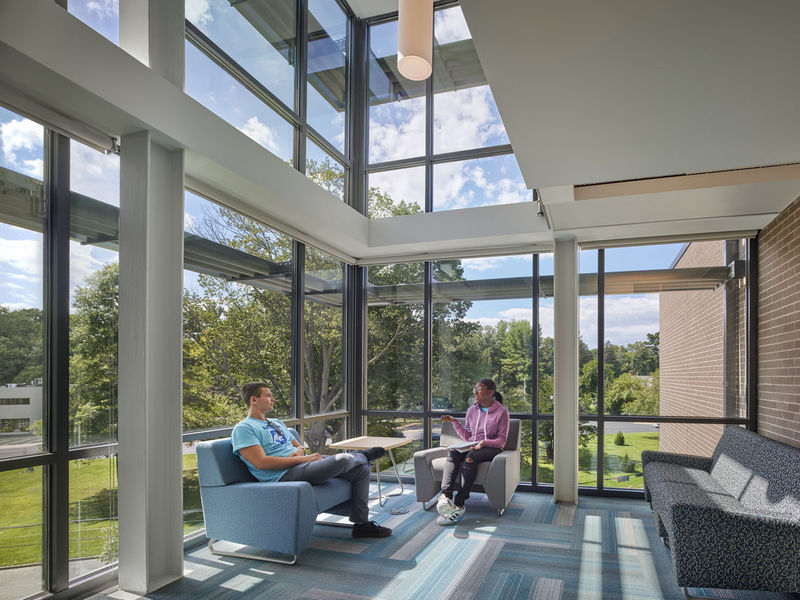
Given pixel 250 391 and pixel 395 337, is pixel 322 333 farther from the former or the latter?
pixel 250 391

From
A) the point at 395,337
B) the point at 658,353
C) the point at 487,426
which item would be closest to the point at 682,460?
the point at 658,353

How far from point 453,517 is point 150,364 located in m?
2.86

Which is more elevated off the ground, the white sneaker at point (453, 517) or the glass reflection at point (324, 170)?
the glass reflection at point (324, 170)

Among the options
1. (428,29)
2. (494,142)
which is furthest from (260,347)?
(494,142)

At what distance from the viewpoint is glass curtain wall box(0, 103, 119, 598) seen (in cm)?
312

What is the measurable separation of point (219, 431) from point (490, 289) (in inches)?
132

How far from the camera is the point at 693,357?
602 cm

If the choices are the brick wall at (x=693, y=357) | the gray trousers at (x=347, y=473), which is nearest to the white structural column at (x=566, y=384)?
the brick wall at (x=693, y=357)

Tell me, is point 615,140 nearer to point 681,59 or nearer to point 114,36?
point 681,59

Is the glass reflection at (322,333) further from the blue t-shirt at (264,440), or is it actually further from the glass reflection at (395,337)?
the blue t-shirt at (264,440)

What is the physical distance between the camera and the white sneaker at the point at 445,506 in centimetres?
501

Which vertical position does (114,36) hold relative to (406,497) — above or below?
above

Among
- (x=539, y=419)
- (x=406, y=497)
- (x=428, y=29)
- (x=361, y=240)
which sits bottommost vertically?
(x=406, y=497)

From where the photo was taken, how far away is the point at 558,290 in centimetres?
585
